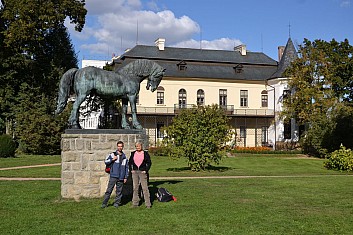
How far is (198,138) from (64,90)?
9.92 metres

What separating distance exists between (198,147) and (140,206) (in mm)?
10264

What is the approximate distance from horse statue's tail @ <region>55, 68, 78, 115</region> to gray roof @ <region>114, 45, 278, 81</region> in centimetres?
3376

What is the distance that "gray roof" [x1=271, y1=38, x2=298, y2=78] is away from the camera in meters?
47.0

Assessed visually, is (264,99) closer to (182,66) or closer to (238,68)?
(238,68)

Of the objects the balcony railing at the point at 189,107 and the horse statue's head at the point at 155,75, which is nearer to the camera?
the horse statue's head at the point at 155,75

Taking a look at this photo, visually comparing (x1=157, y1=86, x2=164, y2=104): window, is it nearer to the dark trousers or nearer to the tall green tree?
the tall green tree

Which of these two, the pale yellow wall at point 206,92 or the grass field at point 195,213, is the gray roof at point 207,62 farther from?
A: the grass field at point 195,213

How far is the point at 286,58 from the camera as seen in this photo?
157 feet

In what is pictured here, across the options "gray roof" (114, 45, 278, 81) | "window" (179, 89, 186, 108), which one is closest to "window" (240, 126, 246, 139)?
"gray roof" (114, 45, 278, 81)

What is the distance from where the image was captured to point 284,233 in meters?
7.35

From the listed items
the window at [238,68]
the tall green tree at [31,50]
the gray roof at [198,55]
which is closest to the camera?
the tall green tree at [31,50]

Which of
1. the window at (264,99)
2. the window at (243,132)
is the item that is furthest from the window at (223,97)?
the window at (264,99)

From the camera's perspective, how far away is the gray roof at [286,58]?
154 ft

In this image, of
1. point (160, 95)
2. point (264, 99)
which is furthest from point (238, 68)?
point (160, 95)
